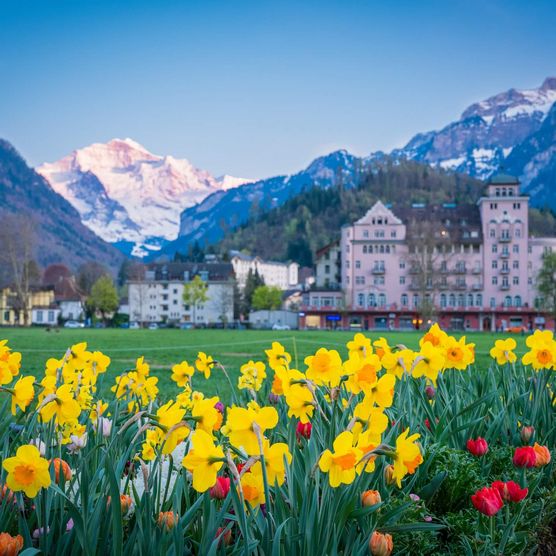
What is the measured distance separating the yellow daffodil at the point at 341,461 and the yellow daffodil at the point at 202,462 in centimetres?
31

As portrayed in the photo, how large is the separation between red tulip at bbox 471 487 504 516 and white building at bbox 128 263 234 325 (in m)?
92.7

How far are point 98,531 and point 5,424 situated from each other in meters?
1.12

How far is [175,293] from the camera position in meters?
105

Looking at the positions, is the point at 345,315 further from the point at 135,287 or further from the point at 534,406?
the point at 534,406

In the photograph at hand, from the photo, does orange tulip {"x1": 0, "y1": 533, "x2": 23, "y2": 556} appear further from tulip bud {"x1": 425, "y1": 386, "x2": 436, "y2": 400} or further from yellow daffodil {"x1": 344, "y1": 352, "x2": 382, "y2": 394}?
tulip bud {"x1": 425, "y1": 386, "x2": 436, "y2": 400}

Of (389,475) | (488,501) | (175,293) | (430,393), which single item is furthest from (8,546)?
(175,293)

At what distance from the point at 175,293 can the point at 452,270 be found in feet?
151

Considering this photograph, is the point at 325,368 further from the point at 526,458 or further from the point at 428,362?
the point at 526,458

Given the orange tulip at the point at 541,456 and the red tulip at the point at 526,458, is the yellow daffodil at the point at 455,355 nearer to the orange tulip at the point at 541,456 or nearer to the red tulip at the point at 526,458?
the orange tulip at the point at 541,456

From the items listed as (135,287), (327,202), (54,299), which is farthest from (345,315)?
(327,202)

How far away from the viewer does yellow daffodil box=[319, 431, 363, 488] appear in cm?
188

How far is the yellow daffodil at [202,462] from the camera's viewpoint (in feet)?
5.97

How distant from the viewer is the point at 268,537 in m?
2.14

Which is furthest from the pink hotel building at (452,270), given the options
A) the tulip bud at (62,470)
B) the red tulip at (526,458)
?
the tulip bud at (62,470)
